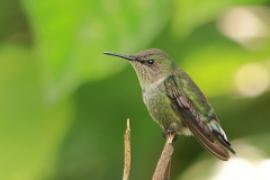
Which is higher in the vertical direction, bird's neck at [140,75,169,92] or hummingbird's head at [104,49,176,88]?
hummingbird's head at [104,49,176,88]

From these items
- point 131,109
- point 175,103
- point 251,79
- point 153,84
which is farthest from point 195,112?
point 131,109

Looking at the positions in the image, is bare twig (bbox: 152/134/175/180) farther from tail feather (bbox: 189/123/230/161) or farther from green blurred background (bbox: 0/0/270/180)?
green blurred background (bbox: 0/0/270/180)

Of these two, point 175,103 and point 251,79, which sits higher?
point 175,103

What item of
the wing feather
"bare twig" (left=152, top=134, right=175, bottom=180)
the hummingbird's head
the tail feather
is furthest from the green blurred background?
"bare twig" (left=152, top=134, right=175, bottom=180)

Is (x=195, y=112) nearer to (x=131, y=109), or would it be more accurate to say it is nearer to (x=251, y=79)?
(x=251, y=79)

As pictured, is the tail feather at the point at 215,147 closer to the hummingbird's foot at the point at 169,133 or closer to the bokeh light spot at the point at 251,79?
the hummingbird's foot at the point at 169,133

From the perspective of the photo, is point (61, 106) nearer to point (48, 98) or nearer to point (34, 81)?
point (34, 81)

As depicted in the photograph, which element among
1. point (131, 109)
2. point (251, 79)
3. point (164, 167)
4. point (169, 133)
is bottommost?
point (131, 109)
